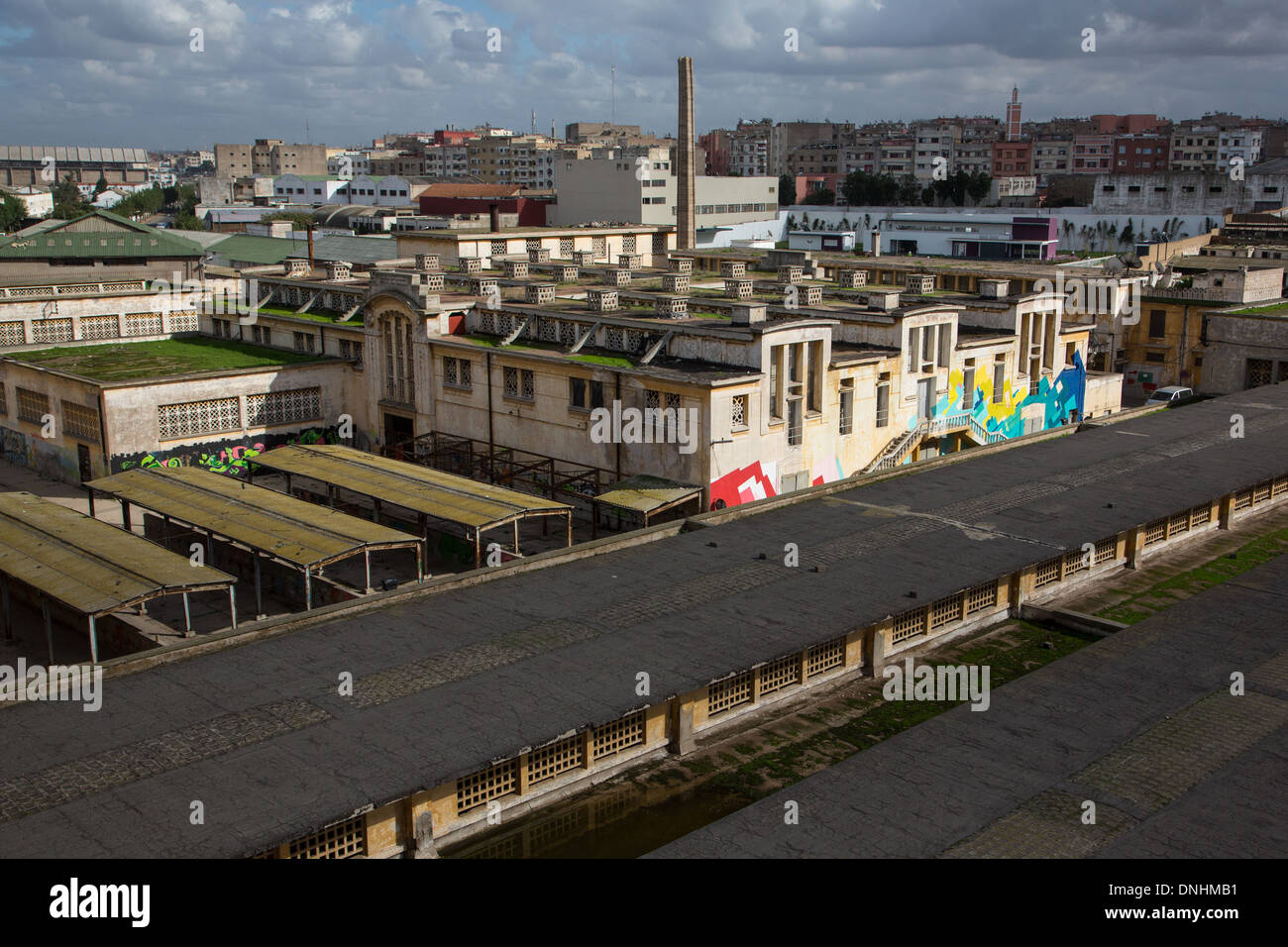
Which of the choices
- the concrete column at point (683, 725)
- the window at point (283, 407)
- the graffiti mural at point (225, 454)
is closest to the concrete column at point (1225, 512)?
the concrete column at point (683, 725)

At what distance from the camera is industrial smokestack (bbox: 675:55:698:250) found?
274ft

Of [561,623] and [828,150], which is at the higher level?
[828,150]

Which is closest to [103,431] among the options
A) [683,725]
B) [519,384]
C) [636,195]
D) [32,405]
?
[32,405]

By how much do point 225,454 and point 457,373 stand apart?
9376 mm

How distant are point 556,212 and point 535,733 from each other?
107m

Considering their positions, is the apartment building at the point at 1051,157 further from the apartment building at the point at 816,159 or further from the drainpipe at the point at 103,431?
the drainpipe at the point at 103,431

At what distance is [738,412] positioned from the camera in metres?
35.8

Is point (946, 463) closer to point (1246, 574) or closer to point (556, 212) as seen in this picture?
point (1246, 574)

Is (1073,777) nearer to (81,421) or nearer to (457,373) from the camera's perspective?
(457,373)

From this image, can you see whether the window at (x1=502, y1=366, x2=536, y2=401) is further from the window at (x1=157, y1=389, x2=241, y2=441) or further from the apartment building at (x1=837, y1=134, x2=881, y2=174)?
the apartment building at (x1=837, y1=134, x2=881, y2=174)

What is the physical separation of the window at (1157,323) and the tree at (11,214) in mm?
112991

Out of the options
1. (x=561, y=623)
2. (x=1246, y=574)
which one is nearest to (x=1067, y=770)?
(x=561, y=623)

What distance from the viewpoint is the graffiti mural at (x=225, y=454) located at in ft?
135
